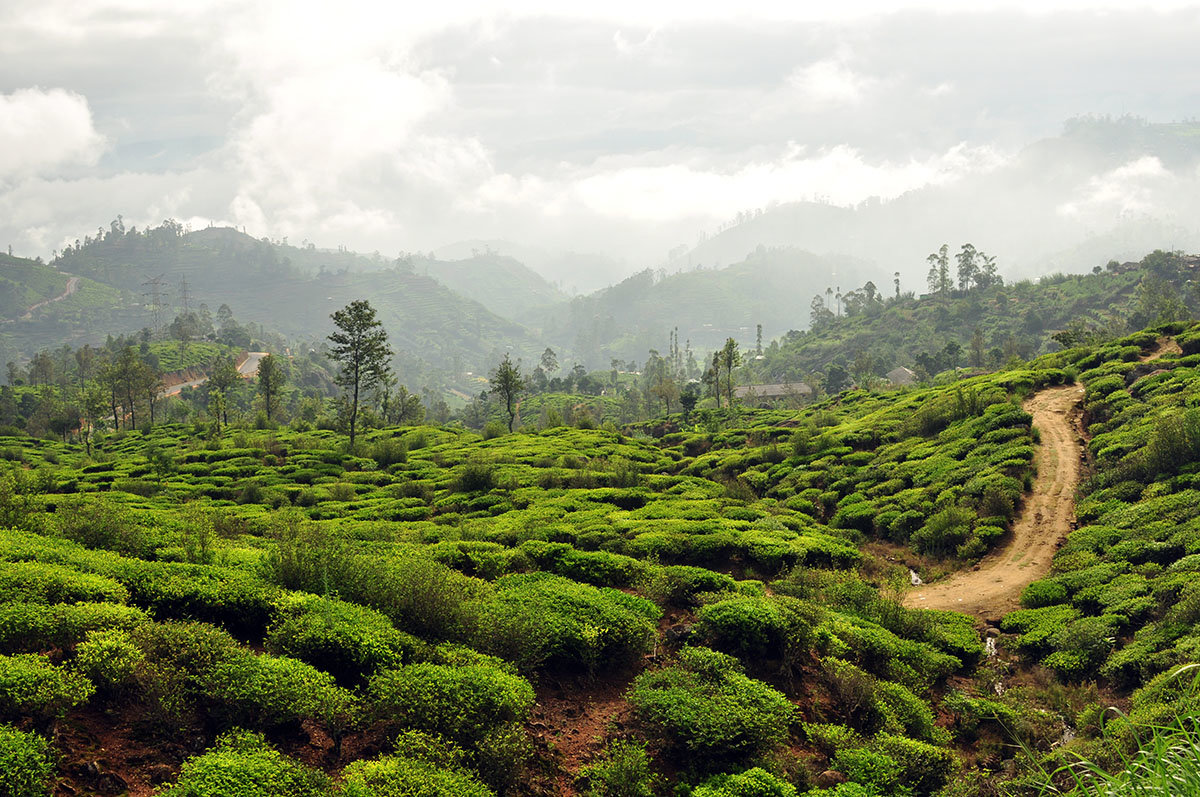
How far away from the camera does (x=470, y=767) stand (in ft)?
30.7

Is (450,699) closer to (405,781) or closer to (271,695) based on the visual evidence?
(405,781)

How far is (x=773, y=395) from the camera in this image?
120000 millimetres

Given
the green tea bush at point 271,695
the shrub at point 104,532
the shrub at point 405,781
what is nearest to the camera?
the shrub at point 405,781

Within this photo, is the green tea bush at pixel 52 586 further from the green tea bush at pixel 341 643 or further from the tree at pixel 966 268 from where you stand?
the tree at pixel 966 268

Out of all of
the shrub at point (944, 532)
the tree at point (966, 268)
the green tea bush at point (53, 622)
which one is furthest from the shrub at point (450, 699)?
the tree at point (966, 268)

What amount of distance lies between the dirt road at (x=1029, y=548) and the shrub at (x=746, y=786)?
1431 cm

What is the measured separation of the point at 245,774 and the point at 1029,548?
2703 cm

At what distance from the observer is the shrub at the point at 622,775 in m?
9.84

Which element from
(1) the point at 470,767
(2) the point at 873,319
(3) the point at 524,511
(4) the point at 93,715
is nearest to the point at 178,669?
(4) the point at 93,715

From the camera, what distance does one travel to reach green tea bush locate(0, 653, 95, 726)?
8359 millimetres

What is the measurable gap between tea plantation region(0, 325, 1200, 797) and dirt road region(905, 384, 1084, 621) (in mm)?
998

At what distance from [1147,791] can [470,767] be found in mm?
7671

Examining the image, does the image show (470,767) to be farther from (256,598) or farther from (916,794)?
(916,794)

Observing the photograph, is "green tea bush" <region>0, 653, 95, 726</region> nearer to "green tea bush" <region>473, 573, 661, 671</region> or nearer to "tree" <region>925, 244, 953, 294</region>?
"green tea bush" <region>473, 573, 661, 671</region>
